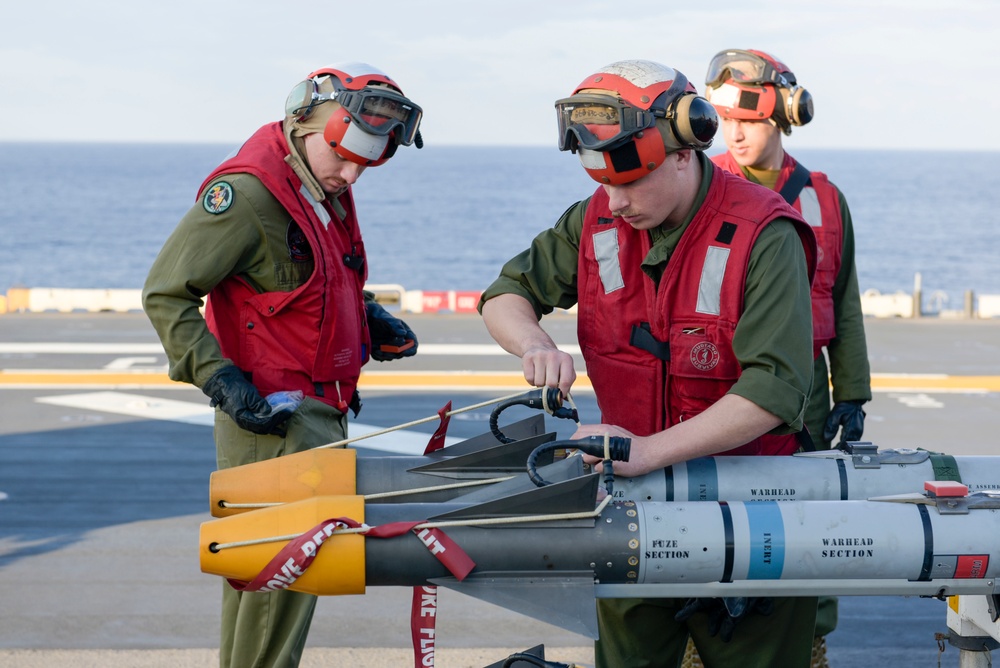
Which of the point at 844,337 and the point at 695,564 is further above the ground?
the point at 844,337

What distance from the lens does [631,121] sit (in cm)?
297

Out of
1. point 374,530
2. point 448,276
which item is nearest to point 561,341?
point 374,530

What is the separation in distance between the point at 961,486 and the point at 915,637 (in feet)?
10.2

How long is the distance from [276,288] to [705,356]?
64.0 inches

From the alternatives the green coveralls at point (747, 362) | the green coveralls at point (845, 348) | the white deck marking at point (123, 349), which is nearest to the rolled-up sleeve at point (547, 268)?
the green coveralls at point (747, 362)

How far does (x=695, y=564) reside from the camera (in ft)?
9.23

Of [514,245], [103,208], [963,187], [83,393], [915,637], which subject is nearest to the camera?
[915,637]

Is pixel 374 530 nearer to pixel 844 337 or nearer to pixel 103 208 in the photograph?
pixel 844 337

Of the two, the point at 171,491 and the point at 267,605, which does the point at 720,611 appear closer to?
the point at 267,605

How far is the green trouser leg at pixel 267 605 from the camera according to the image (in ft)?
12.9

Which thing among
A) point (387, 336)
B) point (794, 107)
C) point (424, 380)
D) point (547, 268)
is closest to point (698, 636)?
point (547, 268)

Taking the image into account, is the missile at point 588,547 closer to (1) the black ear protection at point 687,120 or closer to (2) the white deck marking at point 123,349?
(1) the black ear protection at point 687,120

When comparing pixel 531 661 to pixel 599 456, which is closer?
pixel 599 456

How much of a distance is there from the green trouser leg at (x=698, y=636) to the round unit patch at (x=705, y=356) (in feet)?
2.40
